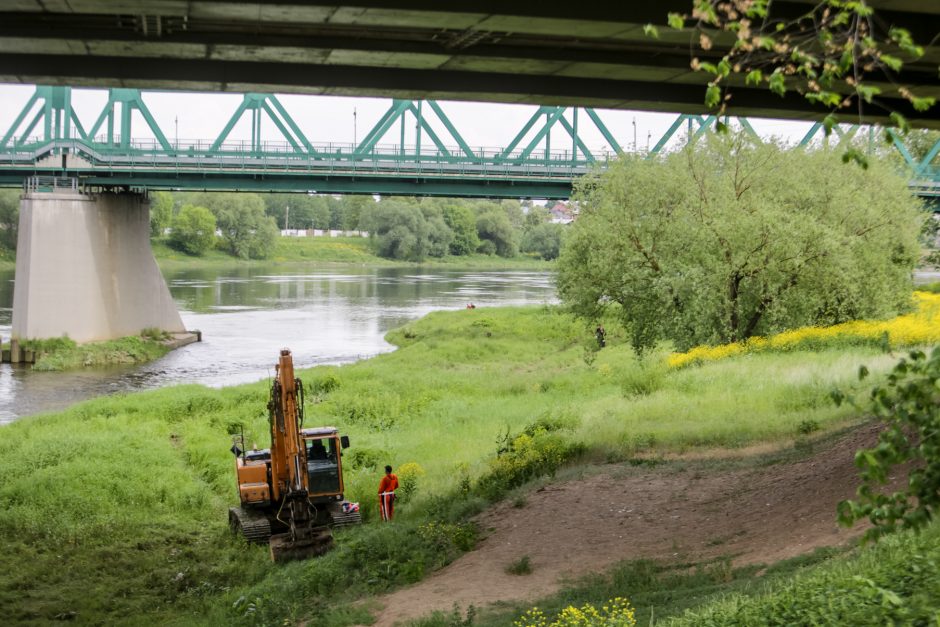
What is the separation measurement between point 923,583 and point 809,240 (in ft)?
69.2

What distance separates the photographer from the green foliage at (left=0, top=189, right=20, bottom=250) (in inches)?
4087

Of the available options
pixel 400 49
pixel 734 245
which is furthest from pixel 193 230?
pixel 400 49

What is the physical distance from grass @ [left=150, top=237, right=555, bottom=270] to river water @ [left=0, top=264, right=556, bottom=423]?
8342 mm

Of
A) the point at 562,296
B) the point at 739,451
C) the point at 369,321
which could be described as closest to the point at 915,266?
the point at 562,296

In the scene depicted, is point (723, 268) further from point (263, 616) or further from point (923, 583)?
point (923, 583)

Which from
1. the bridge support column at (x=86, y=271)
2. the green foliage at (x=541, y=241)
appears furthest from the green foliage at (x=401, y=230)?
→ the bridge support column at (x=86, y=271)

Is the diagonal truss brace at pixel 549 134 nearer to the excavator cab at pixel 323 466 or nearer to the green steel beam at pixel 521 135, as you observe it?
the green steel beam at pixel 521 135

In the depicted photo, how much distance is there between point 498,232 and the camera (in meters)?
155

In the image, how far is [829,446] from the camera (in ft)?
52.3

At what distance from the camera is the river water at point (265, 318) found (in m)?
39.6

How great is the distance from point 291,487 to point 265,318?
48.4 m

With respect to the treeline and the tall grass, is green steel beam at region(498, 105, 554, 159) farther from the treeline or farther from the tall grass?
the treeline

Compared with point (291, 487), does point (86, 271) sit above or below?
above

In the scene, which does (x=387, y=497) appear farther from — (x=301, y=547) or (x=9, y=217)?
(x=9, y=217)
